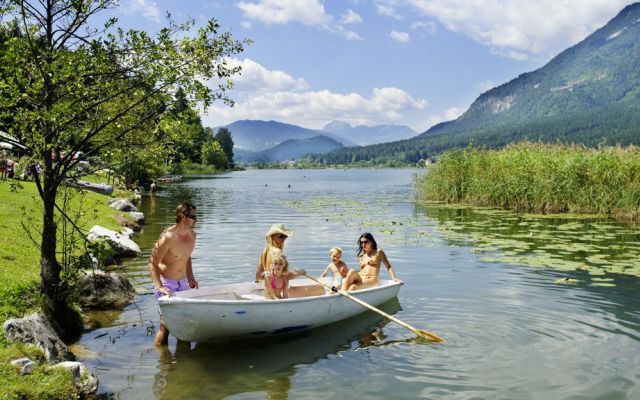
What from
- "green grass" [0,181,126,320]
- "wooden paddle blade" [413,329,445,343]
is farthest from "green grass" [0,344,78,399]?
"wooden paddle blade" [413,329,445,343]

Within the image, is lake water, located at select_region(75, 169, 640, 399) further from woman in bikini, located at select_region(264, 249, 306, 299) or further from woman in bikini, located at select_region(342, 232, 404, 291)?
woman in bikini, located at select_region(264, 249, 306, 299)

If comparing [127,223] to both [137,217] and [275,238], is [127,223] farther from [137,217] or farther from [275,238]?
[275,238]

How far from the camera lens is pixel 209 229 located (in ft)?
87.7

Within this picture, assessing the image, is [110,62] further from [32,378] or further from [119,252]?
[119,252]

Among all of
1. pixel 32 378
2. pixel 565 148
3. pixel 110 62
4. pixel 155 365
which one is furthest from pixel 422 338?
pixel 565 148

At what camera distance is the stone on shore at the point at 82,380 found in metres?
7.37

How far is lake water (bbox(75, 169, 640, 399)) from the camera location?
8281mm

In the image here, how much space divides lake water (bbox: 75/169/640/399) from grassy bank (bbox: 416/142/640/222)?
6627 millimetres

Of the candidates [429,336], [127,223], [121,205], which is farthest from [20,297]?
[121,205]

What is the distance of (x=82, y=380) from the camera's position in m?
7.46

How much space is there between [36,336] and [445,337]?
6.78m

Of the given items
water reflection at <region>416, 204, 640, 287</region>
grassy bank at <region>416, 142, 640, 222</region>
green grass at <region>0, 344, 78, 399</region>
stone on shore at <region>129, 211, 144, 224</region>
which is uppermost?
grassy bank at <region>416, 142, 640, 222</region>

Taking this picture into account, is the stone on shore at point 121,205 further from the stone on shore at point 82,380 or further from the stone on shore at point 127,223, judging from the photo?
the stone on shore at point 82,380

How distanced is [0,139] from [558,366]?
9.45m
